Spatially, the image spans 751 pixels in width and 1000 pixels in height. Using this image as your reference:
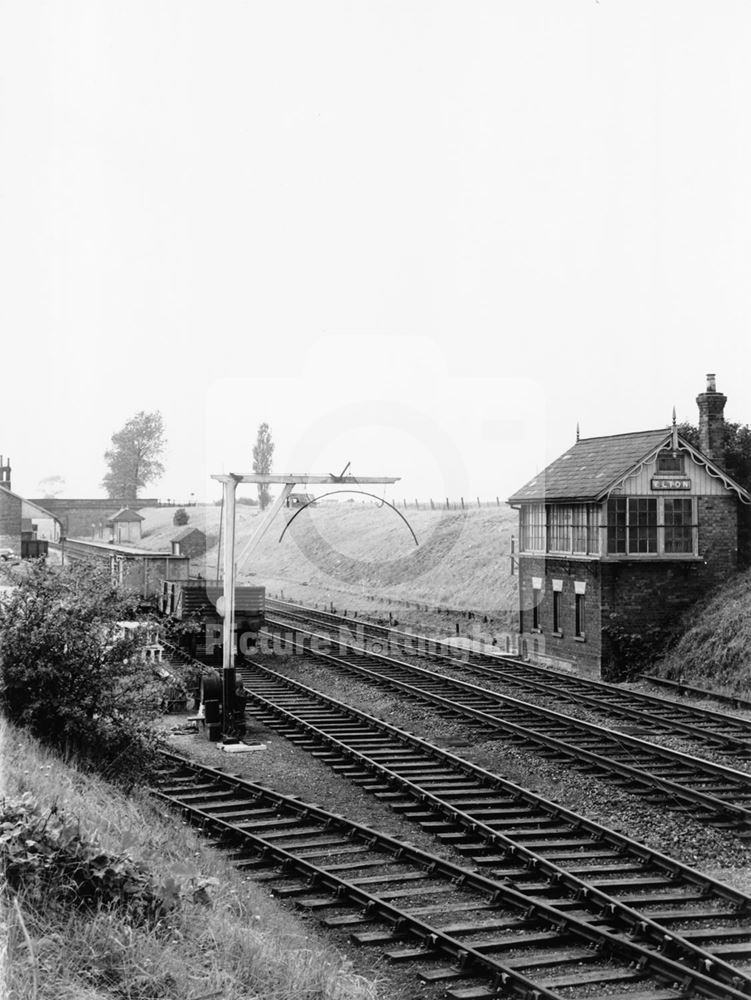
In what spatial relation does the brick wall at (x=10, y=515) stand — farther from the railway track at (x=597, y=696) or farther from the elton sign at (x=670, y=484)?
the elton sign at (x=670, y=484)

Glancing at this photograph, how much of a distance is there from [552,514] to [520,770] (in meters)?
13.4

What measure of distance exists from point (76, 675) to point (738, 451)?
22085mm

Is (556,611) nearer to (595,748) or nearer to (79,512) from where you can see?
(595,748)

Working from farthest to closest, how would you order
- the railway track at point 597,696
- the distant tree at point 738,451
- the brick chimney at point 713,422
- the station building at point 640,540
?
the distant tree at point 738,451, the brick chimney at point 713,422, the station building at point 640,540, the railway track at point 597,696

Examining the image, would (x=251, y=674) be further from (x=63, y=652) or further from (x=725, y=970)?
(x=725, y=970)

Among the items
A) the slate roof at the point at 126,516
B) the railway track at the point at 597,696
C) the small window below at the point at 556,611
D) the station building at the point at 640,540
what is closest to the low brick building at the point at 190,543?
the railway track at the point at 597,696

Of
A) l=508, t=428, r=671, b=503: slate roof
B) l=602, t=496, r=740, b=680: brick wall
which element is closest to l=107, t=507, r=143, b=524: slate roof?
l=508, t=428, r=671, b=503: slate roof

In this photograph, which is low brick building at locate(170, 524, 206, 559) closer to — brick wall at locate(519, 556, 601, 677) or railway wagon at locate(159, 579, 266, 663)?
brick wall at locate(519, 556, 601, 677)

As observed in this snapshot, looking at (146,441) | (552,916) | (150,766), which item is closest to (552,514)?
(150,766)

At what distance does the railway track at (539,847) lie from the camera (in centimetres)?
879

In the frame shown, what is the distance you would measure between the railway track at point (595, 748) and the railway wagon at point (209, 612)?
9.47 feet

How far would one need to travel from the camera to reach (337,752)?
1528 centimetres

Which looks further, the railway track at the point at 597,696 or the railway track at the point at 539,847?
the railway track at the point at 597,696

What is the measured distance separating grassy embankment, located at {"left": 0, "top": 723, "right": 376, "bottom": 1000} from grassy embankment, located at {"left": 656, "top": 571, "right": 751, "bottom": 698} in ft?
47.9
